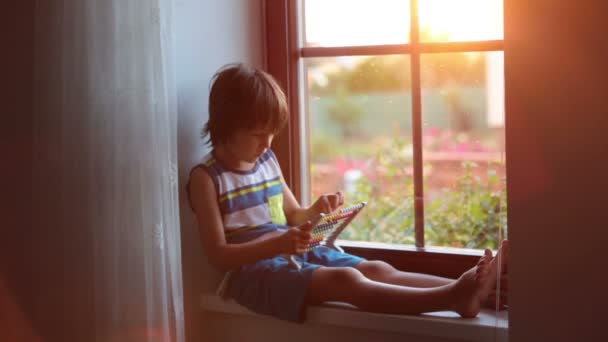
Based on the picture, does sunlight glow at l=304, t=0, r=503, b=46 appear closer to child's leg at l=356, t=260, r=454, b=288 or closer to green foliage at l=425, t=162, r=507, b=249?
green foliage at l=425, t=162, r=507, b=249

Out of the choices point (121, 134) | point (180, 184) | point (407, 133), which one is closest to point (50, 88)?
point (121, 134)

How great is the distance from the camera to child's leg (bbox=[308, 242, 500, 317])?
1.35 metres

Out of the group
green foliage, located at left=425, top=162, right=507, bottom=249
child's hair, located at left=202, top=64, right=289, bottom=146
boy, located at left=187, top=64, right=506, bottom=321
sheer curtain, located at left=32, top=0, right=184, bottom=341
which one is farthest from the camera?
green foliage, located at left=425, top=162, right=507, bottom=249

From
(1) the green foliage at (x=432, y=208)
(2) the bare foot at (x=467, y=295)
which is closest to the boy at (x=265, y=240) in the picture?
(2) the bare foot at (x=467, y=295)

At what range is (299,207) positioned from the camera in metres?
1.73

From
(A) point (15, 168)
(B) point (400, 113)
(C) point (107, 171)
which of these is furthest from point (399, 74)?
(A) point (15, 168)

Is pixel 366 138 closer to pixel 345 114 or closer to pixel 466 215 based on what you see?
pixel 345 114

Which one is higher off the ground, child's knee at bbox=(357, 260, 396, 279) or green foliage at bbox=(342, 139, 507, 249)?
green foliage at bbox=(342, 139, 507, 249)

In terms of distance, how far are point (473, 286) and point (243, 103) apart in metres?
0.60

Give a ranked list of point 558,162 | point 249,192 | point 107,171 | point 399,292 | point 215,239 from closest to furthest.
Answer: point 558,162
point 107,171
point 399,292
point 215,239
point 249,192

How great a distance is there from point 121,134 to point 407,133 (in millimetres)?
682

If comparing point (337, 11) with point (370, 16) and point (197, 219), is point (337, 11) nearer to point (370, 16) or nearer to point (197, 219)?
point (370, 16)

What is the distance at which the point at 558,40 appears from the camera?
1.06m

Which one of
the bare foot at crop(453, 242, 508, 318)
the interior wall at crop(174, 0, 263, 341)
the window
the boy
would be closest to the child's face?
the boy
